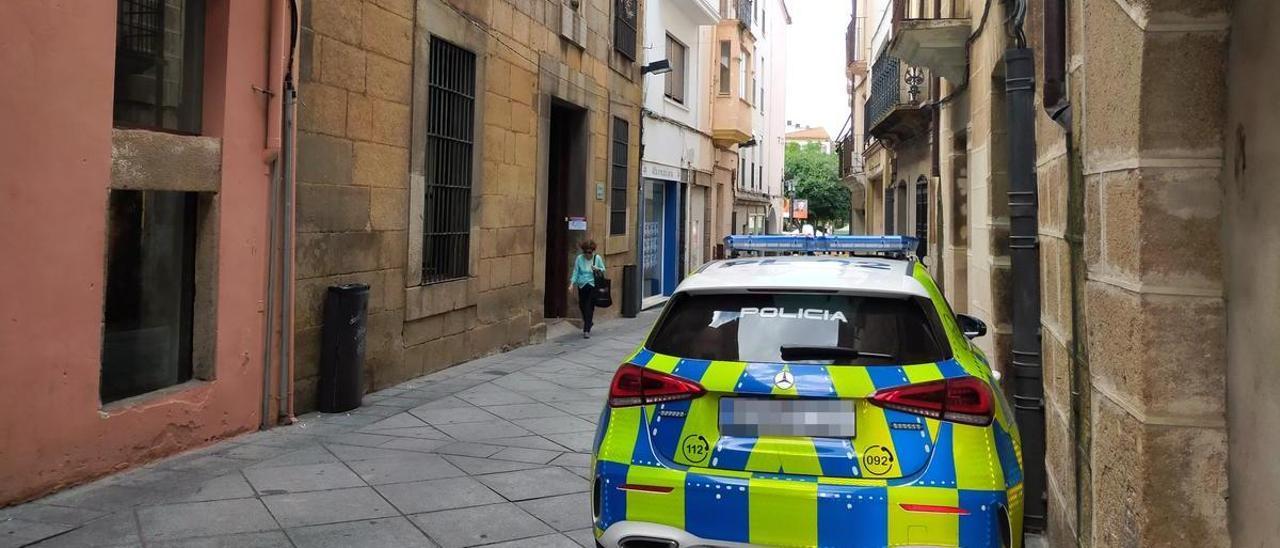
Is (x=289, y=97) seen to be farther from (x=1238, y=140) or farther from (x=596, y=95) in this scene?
(x=596, y=95)

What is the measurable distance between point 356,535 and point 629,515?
6.31 feet

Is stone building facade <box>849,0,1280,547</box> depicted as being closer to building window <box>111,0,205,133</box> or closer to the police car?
the police car

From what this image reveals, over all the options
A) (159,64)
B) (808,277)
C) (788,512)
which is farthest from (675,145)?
(788,512)

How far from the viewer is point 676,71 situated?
71.4ft

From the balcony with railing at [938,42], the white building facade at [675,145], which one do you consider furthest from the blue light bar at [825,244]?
the white building facade at [675,145]

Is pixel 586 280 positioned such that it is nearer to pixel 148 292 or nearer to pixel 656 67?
pixel 656 67

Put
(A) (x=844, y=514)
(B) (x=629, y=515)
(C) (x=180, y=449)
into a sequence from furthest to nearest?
(C) (x=180, y=449) → (B) (x=629, y=515) → (A) (x=844, y=514)

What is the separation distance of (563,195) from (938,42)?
6.87m

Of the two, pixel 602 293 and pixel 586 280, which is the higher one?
pixel 586 280

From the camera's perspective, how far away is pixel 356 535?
16.5 ft

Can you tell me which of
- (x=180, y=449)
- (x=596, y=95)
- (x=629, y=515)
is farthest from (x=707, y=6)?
(x=629, y=515)

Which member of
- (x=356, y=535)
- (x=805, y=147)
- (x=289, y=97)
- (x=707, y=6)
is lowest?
(x=356, y=535)

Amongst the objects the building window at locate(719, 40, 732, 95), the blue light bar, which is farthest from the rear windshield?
the building window at locate(719, 40, 732, 95)

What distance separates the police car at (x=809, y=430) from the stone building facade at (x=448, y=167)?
16.1 ft
